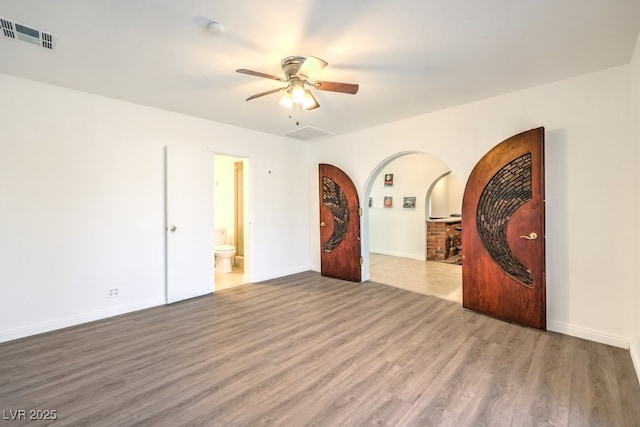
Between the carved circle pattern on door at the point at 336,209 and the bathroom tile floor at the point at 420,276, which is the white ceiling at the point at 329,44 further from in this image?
the bathroom tile floor at the point at 420,276

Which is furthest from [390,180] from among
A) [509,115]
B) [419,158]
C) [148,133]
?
[148,133]

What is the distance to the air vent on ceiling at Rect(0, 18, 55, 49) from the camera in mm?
2013

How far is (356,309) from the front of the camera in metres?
3.62

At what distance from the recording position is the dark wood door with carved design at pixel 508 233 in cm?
292

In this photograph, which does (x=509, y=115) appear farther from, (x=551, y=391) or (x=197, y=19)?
(x=197, y=19)

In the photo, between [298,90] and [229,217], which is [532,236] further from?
[229,217]

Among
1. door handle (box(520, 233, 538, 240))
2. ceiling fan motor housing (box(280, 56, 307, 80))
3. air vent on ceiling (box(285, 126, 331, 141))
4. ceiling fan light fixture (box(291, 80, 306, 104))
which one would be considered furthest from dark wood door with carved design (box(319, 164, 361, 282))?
ceiling fan motor housing (box(280, 56, 307, 80))

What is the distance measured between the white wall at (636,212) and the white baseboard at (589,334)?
0.14 metres

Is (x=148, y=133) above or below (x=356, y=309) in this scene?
above

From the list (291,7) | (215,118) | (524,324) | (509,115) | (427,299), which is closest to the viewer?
(291,7)

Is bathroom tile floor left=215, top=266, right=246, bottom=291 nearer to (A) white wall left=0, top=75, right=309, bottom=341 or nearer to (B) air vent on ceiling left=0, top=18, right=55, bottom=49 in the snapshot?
(A) white wall left=0, top=75, right=309, bottom=341

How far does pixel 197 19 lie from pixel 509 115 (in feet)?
10.8

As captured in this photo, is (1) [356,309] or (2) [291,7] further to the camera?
(1) [356,309]

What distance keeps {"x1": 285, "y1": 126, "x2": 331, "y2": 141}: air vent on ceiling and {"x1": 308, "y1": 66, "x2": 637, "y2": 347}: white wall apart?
7.92 ft
